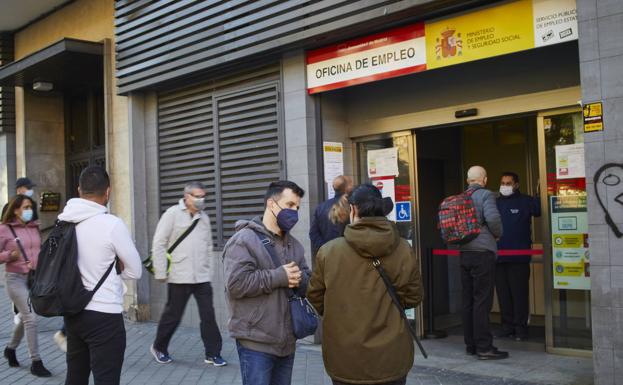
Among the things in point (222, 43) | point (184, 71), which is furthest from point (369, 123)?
point (184, 71)

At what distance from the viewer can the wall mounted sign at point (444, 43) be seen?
5812 millimetres

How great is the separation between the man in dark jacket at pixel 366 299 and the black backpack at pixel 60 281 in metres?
1.55

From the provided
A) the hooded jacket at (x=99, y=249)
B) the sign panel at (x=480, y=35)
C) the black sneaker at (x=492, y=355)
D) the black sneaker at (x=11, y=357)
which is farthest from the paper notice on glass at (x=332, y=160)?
the hooded jacket at (x=99, y=249)

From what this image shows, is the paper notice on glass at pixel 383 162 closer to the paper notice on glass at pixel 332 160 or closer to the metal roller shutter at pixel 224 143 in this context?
the paper notice on glass at pixel 332 160

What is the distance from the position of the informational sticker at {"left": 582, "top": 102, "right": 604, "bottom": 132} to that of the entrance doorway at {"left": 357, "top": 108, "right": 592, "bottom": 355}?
4.64ft

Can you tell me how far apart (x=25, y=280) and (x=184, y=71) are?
364 centimetres

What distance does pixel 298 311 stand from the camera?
3.72m

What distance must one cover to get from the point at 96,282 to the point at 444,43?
4.22m

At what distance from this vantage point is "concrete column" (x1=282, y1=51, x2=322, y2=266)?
7.82 metres

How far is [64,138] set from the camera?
14.2m

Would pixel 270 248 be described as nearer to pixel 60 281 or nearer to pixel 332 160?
pixel 60 281

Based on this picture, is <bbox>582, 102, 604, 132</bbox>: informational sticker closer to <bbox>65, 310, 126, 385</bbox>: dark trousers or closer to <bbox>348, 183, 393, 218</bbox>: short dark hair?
<bbox>348, 183, 393, 218</bbox>: short dark hair

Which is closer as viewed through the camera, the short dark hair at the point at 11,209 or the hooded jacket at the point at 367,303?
the hooded jacket at the point at 367,303

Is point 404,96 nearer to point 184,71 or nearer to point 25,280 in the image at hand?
point 184,71
